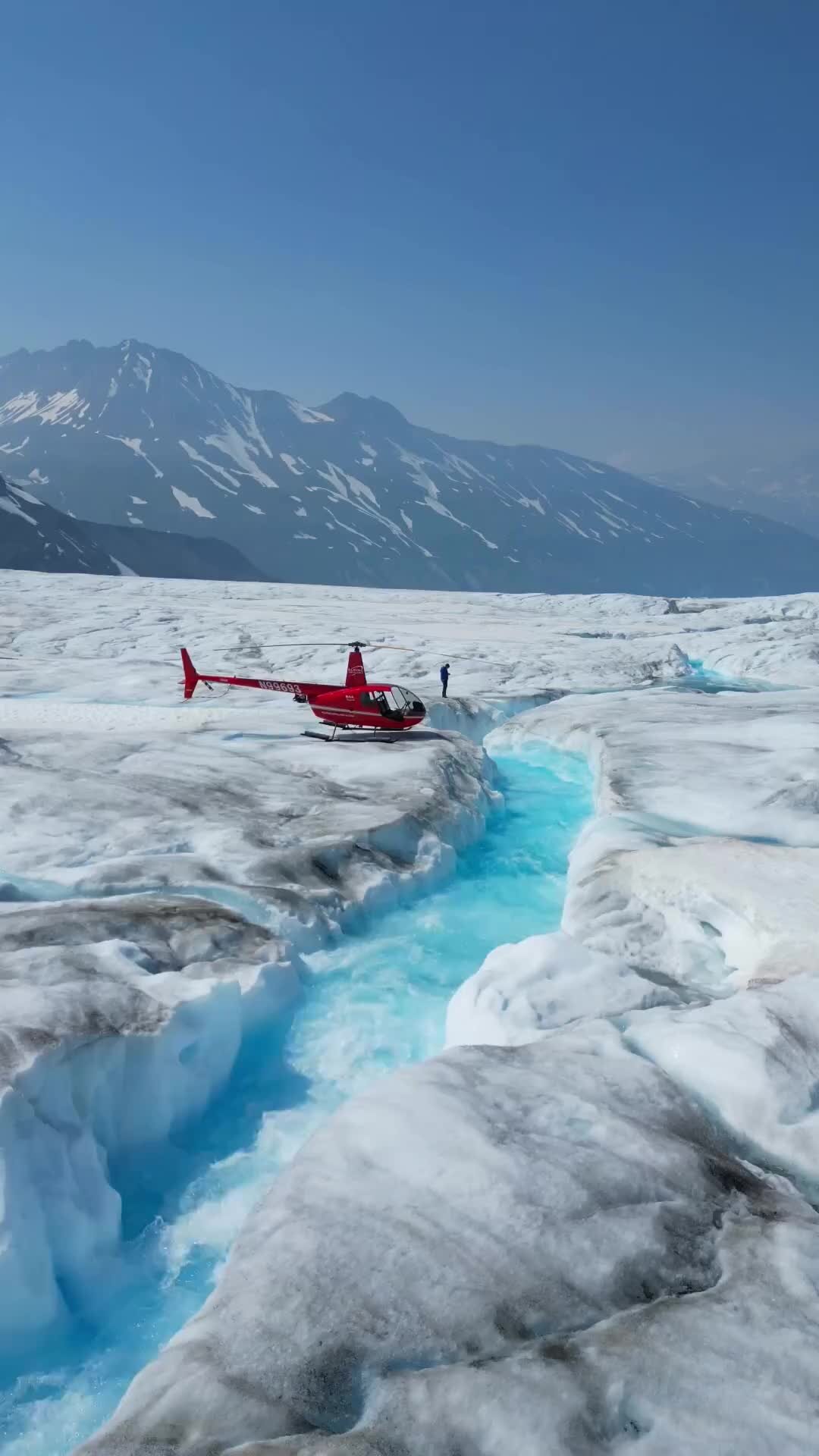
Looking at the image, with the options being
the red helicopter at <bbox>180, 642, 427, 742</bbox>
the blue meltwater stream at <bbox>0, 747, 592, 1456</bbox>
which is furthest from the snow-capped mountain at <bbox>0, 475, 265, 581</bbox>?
the blue meltwater stream at <bbox>0, 747, 592, 1456</bbox>

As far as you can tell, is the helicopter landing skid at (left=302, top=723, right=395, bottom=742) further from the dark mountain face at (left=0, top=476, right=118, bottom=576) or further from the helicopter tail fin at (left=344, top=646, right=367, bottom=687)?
the dark mountain face at (left=0, top=476, right=118, bottom=576)

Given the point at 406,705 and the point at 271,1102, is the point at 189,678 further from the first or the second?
the point at 271,1102

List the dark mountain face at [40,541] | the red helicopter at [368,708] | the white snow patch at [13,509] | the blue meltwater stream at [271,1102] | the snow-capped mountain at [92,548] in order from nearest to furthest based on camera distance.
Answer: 1. the blue meltwater stream at [271,1102]
2. the red helicopter at [368,708]
3. the dark mountain face at [40,541]
4. the snow-capped mountain at [92,548]
5. the white snow patch at [13,509]

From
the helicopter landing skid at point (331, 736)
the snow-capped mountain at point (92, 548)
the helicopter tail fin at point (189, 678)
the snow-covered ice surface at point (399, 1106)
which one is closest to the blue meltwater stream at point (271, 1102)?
the snow-covered ice surface at point (399, 1106)

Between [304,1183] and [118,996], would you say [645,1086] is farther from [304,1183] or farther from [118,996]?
[118,996]

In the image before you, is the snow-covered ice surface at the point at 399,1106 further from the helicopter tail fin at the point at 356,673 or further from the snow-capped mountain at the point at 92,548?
the snow-capped mountain at the point at 92,548

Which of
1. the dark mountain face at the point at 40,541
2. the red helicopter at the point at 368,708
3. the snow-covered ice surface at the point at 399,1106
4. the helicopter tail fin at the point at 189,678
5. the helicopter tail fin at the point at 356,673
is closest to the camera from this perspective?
the snow-covered ice surface at the point at 399,1106
